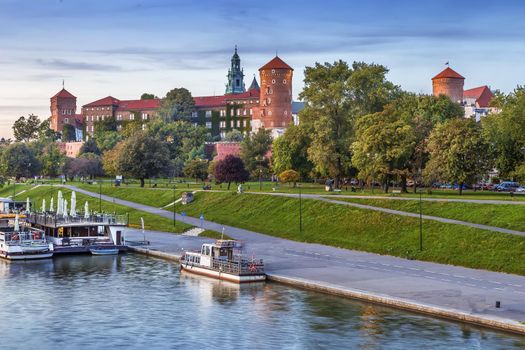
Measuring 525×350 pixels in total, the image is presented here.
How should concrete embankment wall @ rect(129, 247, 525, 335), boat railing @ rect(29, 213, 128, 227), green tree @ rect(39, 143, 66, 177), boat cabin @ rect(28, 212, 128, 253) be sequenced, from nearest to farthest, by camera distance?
concrete embankment wall @ rect(129, 247, 525, 335) → boat cabin @ rect(28, 212, 128, 253) → boat railing @ rect(29, 213, 128, 227) → green tree @ rect(39, 143, 66, 177)

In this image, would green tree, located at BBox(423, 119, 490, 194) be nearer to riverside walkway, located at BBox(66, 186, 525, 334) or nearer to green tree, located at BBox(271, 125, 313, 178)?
riverside walkway, located at BBox(66, 186, 525, 334)

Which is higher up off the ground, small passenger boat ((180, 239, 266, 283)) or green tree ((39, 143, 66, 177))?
green tree ((39, 143, 66, 177))

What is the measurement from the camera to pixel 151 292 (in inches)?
2052

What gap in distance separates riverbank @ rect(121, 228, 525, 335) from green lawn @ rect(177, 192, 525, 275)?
1595 mm

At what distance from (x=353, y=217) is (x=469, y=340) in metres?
36.7

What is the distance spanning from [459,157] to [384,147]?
8.60 m

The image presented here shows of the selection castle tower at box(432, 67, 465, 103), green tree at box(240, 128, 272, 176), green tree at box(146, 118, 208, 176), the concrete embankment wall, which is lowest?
the concrete embankment wall

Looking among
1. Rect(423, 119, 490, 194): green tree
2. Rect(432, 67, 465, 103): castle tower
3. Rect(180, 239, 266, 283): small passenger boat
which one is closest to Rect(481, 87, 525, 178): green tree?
Rect(423, 119, 490, 194): green tree

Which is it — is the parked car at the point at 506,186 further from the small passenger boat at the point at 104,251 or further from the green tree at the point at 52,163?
the green tree at the point at 52,163

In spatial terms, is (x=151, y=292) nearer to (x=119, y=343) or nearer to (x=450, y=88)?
(x=119, y=343)

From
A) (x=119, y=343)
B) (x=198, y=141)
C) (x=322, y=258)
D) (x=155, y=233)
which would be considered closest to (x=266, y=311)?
(x=119, y=343)

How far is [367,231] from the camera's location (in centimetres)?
6994

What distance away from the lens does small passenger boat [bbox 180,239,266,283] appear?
55031 millimetres

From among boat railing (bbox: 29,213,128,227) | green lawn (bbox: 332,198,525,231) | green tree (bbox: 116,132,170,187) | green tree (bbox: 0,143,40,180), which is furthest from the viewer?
green tree (bbox: 0,143,40,180)
